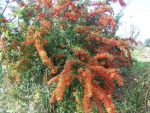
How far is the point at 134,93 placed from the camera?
923cm

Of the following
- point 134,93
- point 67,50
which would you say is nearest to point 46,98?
point 67,50

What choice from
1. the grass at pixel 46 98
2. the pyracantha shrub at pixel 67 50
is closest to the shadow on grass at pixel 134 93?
the grass at pixel 46 98

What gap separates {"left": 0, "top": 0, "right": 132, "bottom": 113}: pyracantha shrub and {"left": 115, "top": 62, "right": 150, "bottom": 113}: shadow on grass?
328mm

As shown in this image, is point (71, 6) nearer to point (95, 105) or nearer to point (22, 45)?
point (22, 45)

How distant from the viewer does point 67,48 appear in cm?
891

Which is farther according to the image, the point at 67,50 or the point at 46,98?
the point at 67,50

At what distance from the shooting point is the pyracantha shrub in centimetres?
824

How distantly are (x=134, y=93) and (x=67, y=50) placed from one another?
1.88 m

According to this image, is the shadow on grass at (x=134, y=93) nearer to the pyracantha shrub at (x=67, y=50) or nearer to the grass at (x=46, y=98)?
the grass at (x=46, y=98)

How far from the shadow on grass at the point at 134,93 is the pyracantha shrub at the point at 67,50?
1.08 ft

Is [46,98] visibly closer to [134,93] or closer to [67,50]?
[67,50]

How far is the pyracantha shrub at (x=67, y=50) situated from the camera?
824 cm

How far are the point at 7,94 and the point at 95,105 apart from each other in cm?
218

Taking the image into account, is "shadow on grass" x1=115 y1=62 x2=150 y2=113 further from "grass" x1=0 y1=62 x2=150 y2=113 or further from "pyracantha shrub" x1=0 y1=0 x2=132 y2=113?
"pyracantha shrub" x1=0 y1=0 x2=132 y2=113
